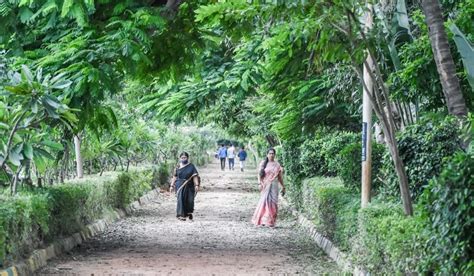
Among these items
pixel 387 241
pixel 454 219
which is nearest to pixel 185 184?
pixel 387 241

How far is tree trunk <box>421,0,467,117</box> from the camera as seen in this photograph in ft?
30.8

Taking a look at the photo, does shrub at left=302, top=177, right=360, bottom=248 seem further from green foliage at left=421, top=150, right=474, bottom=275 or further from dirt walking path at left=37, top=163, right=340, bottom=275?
green foliage at left=421, top=150, right=474, bottom=275

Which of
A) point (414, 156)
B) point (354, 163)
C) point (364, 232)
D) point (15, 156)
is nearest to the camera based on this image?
point (414, 156)

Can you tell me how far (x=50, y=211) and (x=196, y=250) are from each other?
9.97 ft

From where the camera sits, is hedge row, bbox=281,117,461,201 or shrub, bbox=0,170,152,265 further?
shrub, bbox=0,170,152,265

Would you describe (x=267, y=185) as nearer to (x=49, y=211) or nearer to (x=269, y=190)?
(x=269, y=190)

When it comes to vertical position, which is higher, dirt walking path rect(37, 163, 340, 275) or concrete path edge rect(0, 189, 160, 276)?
concrete path edge rect(0, 189, 160, 276)

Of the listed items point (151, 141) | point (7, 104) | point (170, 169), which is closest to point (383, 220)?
point (7, 104)

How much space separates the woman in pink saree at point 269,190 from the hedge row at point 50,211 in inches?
154

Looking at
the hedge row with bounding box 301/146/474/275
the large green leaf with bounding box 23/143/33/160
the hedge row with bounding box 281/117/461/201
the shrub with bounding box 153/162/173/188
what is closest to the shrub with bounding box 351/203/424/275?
the hedge row with bounding box 301/146/474/275

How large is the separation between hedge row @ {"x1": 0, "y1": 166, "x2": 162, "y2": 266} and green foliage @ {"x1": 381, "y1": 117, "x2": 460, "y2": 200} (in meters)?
5.08

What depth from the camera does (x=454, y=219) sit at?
6082 mm

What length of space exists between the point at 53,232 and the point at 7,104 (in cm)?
288

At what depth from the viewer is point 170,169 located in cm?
4225
